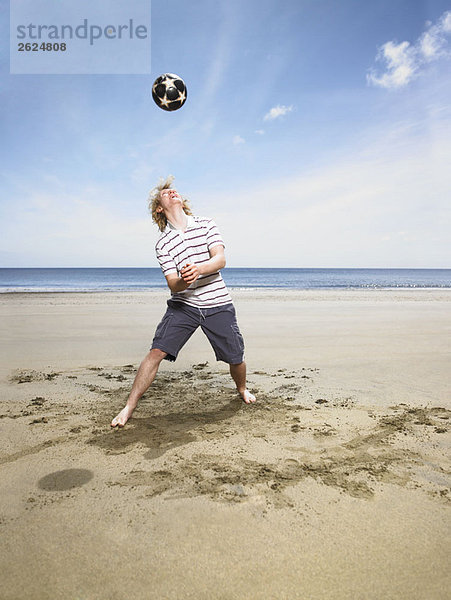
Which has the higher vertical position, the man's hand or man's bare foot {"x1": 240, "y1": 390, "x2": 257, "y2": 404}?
the man's hand

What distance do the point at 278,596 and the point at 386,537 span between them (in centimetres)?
69

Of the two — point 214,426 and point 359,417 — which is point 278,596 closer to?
point 214,426

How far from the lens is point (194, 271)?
10.7ft

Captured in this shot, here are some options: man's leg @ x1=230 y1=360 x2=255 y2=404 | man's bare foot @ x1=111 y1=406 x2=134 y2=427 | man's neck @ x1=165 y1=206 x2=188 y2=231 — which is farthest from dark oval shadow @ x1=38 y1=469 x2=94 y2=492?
man's neck @ x1=165 y1=206 x2=188 y2=231

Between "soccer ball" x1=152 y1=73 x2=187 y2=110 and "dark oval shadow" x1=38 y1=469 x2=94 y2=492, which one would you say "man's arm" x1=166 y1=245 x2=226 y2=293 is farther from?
"soccer ball" x1=152 y1=73 x2=187 y2=110

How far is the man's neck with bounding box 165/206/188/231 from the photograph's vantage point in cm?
371

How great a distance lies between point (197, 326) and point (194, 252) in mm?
691

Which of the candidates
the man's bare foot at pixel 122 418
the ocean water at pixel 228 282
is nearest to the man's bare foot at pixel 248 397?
the man's bare foot at pixel 122 418

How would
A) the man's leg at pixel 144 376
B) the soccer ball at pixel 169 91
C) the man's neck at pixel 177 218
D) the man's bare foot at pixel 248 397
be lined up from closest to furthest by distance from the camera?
the man's leg at pixel 144 376, the man's neck at pixel 177 218, the man's bare foot at pixel 248 397, the soccer ball at pixel 169 91

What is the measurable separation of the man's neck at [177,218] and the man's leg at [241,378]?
1.46 metres

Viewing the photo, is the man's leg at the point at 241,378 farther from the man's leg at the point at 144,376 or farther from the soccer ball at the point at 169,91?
the soccer ball at the point at 169,91

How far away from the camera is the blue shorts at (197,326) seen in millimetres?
3627

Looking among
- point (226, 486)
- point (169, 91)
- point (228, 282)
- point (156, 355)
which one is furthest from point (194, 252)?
point (228, 282)

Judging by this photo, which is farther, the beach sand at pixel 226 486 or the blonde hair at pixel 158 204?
the blonde hair at pixel 158 204
